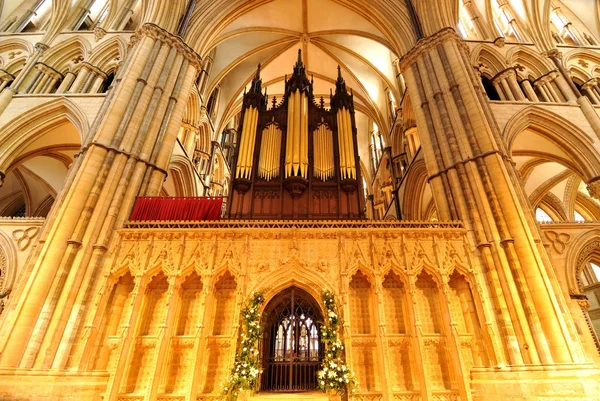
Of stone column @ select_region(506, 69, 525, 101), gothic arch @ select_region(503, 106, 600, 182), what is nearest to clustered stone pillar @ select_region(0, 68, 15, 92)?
gothic arch @ select_region(503, 106, 600, 182)

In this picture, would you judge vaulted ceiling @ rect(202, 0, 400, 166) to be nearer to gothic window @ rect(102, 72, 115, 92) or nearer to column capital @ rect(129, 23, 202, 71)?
column capital @ rect(129, 23, 202, 71)

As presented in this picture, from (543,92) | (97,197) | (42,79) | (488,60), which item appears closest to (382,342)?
(97,197)

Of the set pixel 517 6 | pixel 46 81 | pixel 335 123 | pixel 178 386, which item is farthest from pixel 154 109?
pixel 517 6

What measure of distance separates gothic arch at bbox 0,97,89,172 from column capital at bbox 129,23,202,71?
3.45m

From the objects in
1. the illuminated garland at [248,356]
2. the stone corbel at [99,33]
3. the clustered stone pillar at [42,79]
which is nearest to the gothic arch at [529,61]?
the illuminated garland at [248,356]

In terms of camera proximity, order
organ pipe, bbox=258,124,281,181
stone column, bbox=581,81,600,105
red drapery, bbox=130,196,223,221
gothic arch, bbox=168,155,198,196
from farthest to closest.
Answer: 1. gothic arch, bbox=168,155,198,196
2. stone column, bbox=581,81,600,105
3. organ pipe, bbox=258,124,281,181
4. red drapery, bbox=130,196,223,221

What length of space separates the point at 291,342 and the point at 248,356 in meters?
1.64

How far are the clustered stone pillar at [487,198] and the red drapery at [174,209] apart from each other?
284 inches

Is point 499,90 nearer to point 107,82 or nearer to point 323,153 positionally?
point 323,153

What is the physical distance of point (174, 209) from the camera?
962 cm

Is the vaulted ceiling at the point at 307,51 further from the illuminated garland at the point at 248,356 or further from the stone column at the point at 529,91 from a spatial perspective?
the illuminated garland at the point at 248,356

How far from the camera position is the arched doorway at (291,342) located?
26.9ft

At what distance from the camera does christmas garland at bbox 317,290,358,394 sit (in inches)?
262

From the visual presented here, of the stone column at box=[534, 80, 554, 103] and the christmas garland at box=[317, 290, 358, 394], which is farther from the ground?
the stone column at box=[534, 80, 554, 103]
